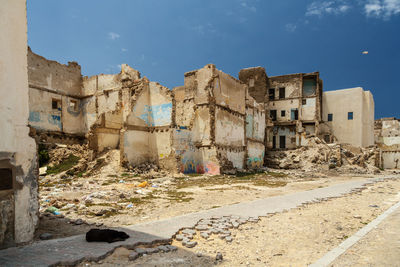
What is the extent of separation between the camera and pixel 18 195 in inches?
158

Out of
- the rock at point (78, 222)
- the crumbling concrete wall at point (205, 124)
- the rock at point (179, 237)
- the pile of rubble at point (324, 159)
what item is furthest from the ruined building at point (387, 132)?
the rock at point (78, 222)

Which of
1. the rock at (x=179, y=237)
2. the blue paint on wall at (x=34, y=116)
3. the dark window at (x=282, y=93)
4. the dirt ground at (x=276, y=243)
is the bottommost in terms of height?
the dirt ground at (x=276, y=243)

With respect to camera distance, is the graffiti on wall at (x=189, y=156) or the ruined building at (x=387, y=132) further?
the ruined building at (x=387, y=132)

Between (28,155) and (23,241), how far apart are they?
1.33 meters

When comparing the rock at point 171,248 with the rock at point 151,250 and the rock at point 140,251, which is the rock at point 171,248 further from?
the rock at point 140,251

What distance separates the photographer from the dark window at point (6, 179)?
3.82 meters

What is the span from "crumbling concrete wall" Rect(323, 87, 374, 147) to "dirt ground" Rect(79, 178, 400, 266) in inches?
1199

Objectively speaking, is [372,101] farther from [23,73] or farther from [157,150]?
[23,73]

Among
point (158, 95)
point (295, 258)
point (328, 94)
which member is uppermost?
point (328, 94)

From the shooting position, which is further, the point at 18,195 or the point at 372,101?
the point at 372,101

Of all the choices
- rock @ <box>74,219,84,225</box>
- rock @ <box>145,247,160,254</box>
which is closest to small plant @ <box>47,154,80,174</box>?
rock @ <box>74,219,84,225</box>

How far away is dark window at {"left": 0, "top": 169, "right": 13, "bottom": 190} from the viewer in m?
3.82

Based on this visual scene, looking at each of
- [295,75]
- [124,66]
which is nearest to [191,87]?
[124,66]

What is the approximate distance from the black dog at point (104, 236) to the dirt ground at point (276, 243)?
0.36m
